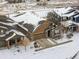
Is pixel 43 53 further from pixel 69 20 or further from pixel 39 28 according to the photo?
pixel 69 20

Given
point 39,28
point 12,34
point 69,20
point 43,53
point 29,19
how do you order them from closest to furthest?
1. point 43,53
2. point 12,34
3. point 39,28
4. point 29,19
5. point 69,20

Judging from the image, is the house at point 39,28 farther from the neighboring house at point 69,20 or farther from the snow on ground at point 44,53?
the neighboring house at point 69,20

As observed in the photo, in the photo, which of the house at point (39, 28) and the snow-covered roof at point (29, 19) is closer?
the house at point (39, 28)

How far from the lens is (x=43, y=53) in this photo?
577cm

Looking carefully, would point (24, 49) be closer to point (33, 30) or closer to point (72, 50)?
point (33, 30)

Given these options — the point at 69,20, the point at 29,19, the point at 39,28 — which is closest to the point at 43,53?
the point at 39,28

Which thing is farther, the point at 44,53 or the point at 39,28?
the point at 39,28

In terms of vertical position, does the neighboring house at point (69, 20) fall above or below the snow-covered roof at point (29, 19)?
below

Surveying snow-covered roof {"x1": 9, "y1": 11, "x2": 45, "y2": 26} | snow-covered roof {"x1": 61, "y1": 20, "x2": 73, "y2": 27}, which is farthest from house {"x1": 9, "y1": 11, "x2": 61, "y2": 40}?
snow-covered roof {"x1": 61, "y1": 20, "x2": 73, "y2": 27}

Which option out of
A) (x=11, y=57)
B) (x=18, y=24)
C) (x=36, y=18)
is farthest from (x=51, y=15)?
(x=11, y=57)

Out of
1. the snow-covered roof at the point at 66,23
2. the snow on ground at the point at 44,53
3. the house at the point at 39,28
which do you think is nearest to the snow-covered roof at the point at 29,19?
the house at the point at 39,28

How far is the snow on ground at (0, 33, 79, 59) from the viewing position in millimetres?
5609

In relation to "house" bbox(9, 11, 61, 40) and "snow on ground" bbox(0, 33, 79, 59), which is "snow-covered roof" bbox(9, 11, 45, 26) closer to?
"house" bbox(9, 11, 61, 40)

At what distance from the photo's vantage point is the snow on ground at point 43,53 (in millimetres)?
5609
